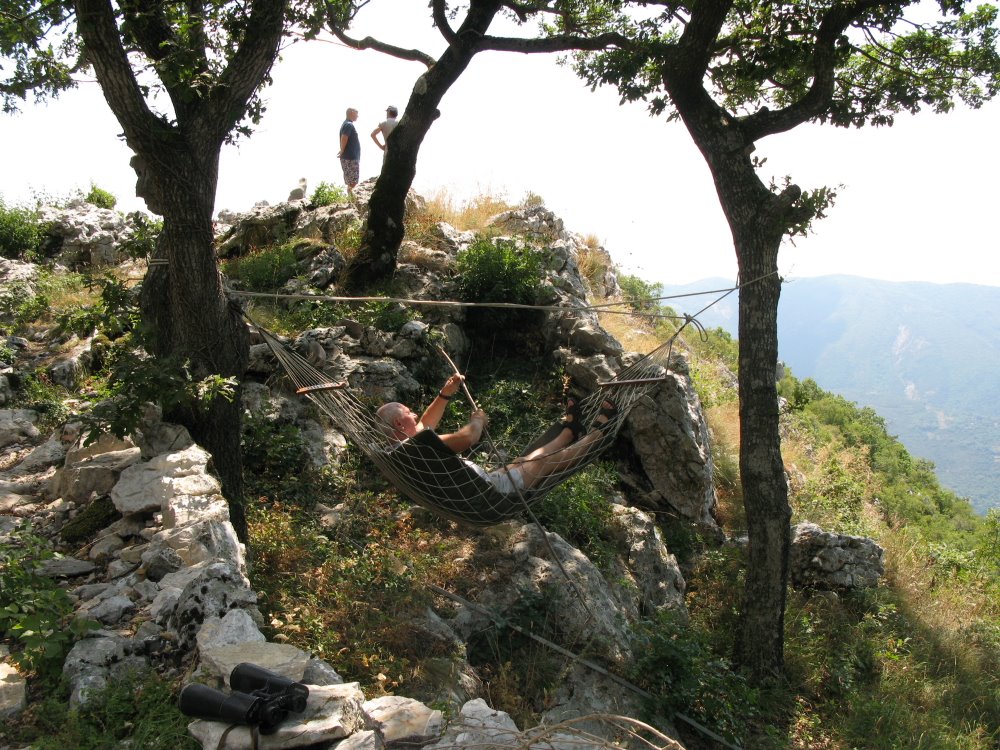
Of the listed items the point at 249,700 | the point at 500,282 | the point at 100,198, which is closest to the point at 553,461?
the point at 249,700

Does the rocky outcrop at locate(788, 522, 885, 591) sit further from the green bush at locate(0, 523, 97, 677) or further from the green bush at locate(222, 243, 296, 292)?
the green bush at locate(222, 243, 296, 292)

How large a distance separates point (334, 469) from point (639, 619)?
76.8 inches

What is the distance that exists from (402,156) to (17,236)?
3730 mm

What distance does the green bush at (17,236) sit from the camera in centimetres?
614

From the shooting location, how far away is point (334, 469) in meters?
4.05

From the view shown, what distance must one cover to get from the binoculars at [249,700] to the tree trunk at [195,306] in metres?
1.45

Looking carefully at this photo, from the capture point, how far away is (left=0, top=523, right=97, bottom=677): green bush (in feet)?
6.41

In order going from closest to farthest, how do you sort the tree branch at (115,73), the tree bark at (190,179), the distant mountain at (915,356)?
the tree branch at (115,73) → the tree bark at (190,179) → the distant mountain at (915,356)

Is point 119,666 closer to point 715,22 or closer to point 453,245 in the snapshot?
point 715,22

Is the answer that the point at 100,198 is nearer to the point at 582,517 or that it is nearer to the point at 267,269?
the point at 267,269

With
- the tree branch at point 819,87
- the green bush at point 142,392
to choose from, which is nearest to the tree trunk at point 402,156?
the tree branch at point 819,87

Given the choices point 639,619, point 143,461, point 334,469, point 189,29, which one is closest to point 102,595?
point 143,461

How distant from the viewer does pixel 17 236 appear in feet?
20.3

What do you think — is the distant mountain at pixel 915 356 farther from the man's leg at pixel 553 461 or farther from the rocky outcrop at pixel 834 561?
the man's leg at pixel 553 461
